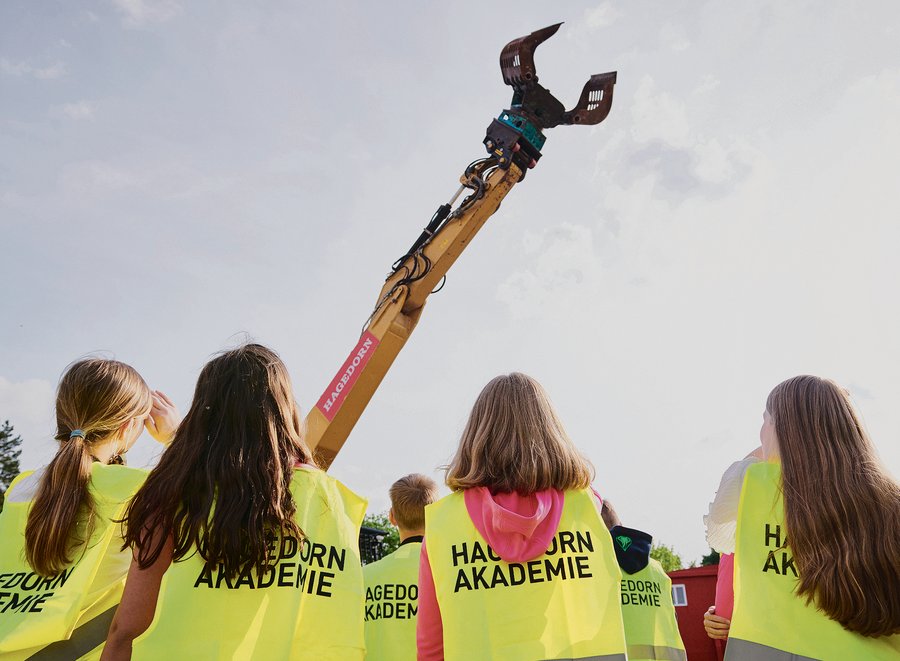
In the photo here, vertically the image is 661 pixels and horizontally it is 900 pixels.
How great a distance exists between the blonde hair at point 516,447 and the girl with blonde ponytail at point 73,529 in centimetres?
145

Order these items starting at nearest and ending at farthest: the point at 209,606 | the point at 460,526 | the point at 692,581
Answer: the point at 209,606
the point at 460,526
the point at 692,581

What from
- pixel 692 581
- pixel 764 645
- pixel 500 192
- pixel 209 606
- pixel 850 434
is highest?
pixel 500 192

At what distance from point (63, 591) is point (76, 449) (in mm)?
591

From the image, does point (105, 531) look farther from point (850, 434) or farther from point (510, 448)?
point (850, 434)

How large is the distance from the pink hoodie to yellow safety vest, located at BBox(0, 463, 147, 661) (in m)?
1.28

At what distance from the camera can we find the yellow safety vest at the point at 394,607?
4.59 metres

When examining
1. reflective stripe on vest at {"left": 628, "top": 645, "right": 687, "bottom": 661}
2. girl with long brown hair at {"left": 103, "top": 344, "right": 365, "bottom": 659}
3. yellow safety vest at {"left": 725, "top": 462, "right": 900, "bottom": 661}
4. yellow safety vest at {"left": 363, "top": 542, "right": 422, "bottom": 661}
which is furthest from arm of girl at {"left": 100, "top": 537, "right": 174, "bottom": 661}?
reflective stripe on vest at {"left": 628, "top": 645, "right": 687, "bottom": 661}

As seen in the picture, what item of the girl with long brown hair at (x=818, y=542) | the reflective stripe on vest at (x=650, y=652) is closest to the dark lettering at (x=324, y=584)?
the girl with long brown hair at (x=818, y=542)

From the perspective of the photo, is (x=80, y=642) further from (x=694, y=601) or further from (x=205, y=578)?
(x=694, y=601)

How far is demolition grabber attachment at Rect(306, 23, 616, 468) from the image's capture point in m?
7.96

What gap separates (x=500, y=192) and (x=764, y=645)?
623 cm

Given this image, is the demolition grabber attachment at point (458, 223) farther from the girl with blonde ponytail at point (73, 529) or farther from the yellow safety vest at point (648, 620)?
the girl with blonde ponytail at point (73, 529)

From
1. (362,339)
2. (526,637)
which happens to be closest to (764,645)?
(526,637)

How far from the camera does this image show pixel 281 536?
8.21ft
